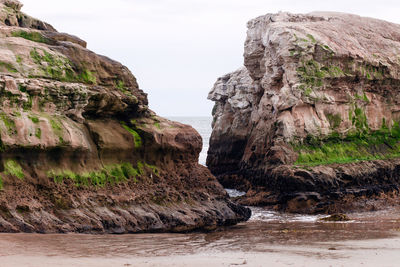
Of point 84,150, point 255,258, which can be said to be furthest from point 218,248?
point 84,150

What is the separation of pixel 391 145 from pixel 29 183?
2527 centimetres

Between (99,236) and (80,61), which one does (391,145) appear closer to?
(80,61)

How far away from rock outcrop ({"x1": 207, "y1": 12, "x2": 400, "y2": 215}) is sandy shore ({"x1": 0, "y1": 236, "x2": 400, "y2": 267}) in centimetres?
1402

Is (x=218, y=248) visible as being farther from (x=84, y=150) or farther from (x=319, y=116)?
(x=319, y=116)

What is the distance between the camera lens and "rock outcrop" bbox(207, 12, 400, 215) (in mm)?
29500

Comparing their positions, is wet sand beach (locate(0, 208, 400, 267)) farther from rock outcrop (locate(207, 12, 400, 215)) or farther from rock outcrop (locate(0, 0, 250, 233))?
rock outcrop (locate(207, 12, 400, 215))

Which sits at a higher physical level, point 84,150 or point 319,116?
point 319,116

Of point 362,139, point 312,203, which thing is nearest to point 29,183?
point 312,203

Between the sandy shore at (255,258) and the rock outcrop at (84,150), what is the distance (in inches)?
156

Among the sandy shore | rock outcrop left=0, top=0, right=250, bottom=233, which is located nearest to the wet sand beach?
the sandy shore

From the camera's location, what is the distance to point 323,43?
33.5 metres

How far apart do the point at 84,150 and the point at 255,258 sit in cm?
782

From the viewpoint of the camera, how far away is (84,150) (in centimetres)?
1848

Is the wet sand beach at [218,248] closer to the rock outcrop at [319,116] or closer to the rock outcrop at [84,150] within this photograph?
the rock outcrop at [84,150]
